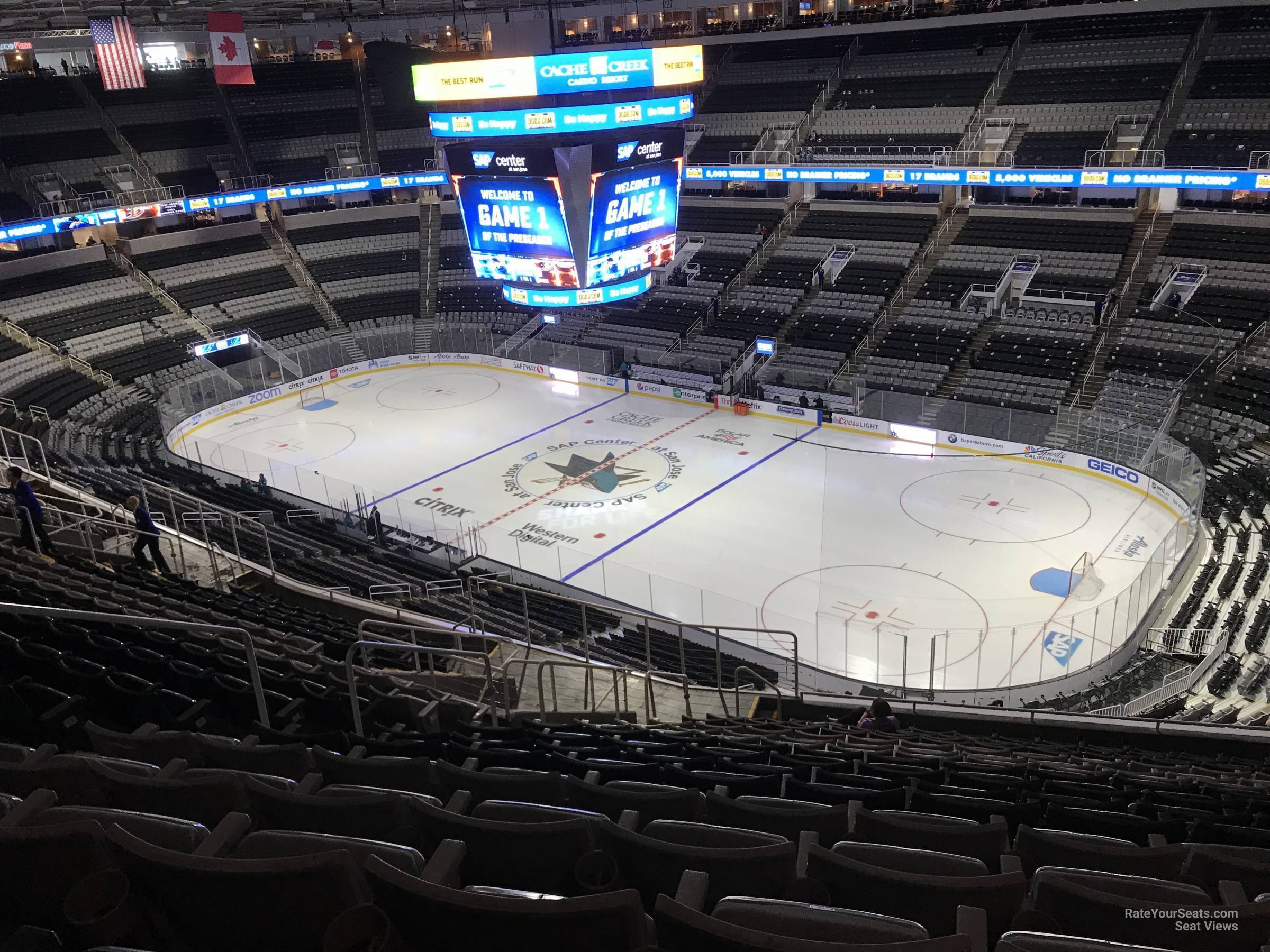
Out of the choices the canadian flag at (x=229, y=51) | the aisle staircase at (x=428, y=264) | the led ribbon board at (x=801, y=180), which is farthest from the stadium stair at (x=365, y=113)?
the canadian flag at (x=229, y=51)

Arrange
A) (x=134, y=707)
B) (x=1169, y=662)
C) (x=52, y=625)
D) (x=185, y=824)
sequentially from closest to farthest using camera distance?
1. (x=185, y=824)
2. (x=134, y=707)
3. (x=52, y=625)
4. (x=1169, y=662)

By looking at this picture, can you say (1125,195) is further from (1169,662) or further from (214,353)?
(214,353)

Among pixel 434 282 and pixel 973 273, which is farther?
pixel 434 282

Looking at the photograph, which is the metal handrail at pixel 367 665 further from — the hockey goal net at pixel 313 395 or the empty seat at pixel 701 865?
the hockey goal net at pixel 313 395

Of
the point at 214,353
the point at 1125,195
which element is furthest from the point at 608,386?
the point at 1125,195

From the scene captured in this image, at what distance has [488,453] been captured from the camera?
2739 centimetres

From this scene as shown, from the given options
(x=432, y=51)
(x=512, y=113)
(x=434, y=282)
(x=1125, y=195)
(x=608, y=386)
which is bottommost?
(x=608, y=386)

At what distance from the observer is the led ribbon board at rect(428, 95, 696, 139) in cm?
2475

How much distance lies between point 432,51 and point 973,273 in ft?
95.3

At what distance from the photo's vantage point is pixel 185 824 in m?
2.76

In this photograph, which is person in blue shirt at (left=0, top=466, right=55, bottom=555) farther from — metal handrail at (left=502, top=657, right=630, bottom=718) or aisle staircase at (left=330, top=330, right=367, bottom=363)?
aisle staircase at (left=330, top=330, right=367, bottom=363)

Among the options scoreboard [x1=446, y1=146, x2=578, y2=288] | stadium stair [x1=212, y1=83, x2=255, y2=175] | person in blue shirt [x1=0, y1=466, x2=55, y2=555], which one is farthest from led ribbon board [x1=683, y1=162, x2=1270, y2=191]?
person in blue shirt [x1=0, y1=466, x2=55, y2=555]

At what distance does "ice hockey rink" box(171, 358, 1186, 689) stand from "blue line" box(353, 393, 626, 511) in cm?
11

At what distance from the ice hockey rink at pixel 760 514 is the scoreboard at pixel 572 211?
5.24 meters
